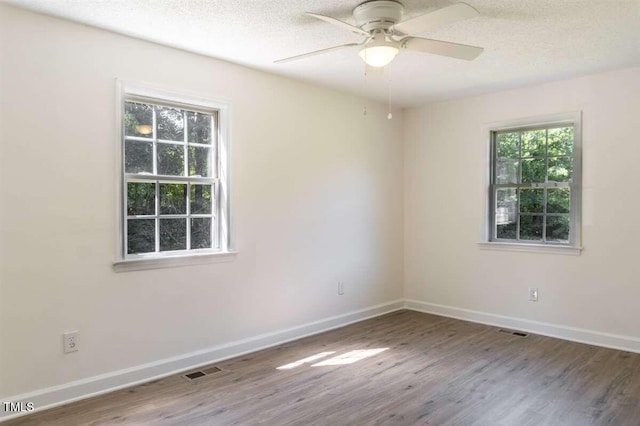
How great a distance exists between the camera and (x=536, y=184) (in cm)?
442

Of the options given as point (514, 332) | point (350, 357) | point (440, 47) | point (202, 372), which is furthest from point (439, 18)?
point (514, 332)

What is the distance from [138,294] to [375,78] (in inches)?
110

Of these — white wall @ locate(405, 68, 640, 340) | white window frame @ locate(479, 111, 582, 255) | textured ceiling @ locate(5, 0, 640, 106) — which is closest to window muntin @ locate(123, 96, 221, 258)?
textured ceiling @ locate(5, 0, 640, 106)

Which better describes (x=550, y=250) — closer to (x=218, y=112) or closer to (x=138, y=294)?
(x=218, y=112)

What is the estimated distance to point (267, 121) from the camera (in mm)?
3922

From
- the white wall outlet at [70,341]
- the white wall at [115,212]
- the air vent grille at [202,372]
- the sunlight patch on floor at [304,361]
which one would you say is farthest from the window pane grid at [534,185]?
the white wall outlet at [70,341]

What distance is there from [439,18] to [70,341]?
2.95m

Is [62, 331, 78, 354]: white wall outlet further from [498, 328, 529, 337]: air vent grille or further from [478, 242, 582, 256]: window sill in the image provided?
[478, 242, 582, 256]: window sill

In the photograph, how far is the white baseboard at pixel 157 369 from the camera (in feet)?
8.87

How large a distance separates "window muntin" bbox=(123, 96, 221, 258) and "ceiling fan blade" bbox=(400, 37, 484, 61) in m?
1.79

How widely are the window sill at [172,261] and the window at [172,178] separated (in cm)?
7

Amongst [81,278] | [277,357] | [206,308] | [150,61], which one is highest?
[150,61]

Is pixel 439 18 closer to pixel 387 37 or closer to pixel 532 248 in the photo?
pixel 387 37

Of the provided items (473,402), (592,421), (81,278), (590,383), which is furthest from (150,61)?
(590,383)
